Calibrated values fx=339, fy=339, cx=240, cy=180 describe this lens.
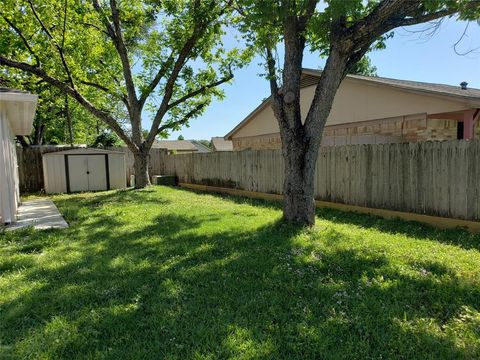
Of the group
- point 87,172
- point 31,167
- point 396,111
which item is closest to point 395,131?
point 396,111

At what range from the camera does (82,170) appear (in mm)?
14086

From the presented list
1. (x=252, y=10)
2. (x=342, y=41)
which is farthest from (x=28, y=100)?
(x=342, y=41)

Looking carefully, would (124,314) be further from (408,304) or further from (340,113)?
(340,113)

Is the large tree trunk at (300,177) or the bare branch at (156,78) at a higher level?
the bare branch at (156,78)

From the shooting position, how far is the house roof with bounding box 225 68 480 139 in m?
8.34

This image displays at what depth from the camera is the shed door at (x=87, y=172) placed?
45.7 feet

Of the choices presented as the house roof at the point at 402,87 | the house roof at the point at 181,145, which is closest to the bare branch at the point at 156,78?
the house roof at the point at 402,87

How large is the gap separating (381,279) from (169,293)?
2.29 m

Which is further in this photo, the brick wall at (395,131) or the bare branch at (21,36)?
the bare branch at (21,36)

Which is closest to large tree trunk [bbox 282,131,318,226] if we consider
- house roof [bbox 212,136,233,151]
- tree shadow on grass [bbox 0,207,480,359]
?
tree shadow on grass [bbox 0,207,480,359]

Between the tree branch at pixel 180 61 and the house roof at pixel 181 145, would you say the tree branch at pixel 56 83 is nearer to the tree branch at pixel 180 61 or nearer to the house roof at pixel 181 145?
the tree branch at pixel 180 61

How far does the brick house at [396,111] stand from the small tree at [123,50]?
4.37m

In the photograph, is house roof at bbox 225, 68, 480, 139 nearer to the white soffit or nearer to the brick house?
the brick house

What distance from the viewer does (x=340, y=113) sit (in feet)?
39.0
